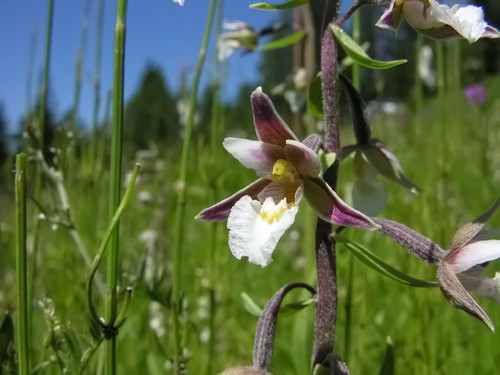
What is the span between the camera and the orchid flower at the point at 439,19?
640 mm

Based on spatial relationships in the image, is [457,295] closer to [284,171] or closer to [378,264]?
[378,264]

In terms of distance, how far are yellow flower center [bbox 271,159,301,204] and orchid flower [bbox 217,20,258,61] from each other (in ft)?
2.40

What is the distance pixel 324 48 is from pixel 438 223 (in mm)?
828

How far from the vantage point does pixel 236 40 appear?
1362mm

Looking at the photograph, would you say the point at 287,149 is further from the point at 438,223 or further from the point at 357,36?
the point at 438,223

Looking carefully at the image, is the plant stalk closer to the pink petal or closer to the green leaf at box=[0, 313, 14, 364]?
the pink petal

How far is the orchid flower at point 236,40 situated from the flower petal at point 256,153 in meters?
0.72

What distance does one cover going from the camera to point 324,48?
0.76 m

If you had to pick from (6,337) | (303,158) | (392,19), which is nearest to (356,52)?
(392,19)

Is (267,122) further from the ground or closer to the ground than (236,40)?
closer to the ground

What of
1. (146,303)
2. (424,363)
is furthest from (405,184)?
(146,303)

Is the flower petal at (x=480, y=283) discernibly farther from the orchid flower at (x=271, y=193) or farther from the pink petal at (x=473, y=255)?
the orchid flower at (x=271, y=193)

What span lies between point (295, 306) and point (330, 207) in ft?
0.59

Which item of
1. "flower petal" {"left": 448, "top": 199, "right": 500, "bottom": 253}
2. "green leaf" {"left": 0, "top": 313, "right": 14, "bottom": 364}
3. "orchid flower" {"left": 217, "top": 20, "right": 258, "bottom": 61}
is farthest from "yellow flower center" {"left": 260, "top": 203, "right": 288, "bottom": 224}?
"orchid flower" {"left": 217, "top": 20, "right": 258, "bottom": 61}
